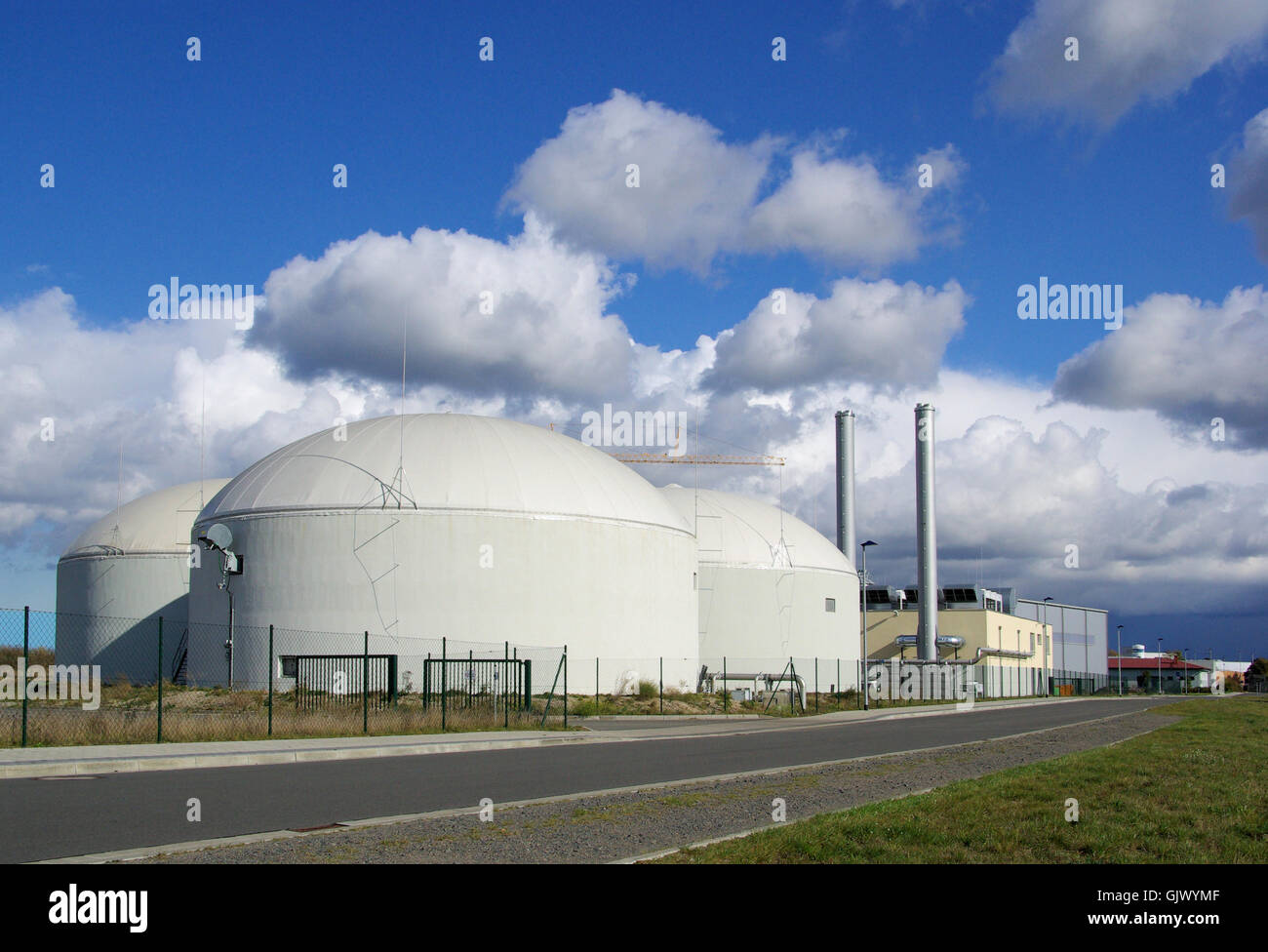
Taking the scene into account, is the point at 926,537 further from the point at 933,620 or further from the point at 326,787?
the point at 326,787

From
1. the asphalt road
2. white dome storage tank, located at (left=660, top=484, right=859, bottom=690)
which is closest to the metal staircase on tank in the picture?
white dome storage tank, located at (left=660, top=484, right=859, bottom=690)

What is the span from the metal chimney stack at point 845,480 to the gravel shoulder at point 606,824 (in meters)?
65.0

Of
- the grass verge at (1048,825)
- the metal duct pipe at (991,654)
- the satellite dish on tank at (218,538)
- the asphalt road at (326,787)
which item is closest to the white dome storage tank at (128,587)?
the satellite dish on tank at (218,538)

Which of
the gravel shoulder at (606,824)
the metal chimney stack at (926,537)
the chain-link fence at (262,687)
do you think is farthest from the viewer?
the metal chimney stack at (926,537)

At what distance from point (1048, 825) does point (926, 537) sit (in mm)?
68910

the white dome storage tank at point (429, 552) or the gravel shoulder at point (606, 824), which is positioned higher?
the white dome storage tank at point (429, 552)

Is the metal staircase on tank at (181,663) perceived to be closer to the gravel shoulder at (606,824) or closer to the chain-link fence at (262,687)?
the chain-link fence at (262,687)

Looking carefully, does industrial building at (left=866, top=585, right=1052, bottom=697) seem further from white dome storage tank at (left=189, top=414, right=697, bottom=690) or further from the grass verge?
the grass verge

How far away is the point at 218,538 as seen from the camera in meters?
40.0

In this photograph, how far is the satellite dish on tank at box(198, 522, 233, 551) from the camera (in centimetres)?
3984

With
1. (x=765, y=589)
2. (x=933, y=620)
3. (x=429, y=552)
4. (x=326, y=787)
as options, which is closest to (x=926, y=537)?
(x=933, y=620)

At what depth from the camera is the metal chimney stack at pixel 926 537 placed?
75.9m
